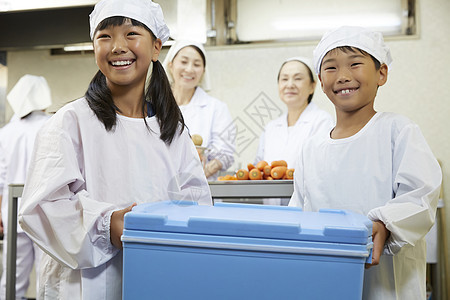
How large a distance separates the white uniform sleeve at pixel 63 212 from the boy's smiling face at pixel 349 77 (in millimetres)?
612

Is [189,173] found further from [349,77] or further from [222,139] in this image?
[222,139]

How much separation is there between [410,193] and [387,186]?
100mm

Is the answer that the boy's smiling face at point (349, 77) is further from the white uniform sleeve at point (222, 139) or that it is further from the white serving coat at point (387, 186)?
the white uniform sleeve at point (222, 139)

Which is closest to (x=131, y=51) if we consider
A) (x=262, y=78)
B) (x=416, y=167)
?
(x=416, y=167)

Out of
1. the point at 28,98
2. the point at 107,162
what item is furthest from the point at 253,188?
the point at 28,98

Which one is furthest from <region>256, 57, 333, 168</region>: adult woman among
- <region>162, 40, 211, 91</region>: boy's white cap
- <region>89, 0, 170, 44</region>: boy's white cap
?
<region>89, 0, 170, 44</region>: boy's white cap

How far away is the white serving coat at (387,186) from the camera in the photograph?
38.0 inches

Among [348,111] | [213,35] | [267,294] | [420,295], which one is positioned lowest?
[420,295]

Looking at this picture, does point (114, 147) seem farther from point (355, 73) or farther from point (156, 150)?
point (355, 73)

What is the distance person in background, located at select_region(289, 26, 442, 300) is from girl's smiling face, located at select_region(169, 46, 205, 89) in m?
1.52

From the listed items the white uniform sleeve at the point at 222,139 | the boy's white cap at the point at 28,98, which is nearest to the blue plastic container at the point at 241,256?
the white uniform sleeve at the point at 222,139

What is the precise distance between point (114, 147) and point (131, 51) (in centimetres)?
22

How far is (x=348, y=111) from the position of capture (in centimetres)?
122

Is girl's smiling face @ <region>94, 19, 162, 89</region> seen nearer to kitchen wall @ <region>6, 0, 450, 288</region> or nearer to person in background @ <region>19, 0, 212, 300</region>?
person in background @ <region>19, 0, 212, 300</region>
